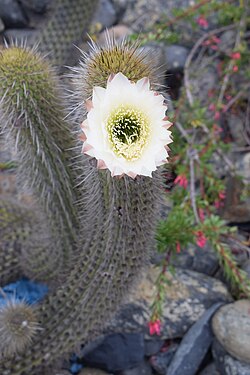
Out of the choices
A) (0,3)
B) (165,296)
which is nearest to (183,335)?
(165,296)

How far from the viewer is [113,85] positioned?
1.56 meters

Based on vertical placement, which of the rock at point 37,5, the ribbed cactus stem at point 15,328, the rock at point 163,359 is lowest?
the rock at point 163,359

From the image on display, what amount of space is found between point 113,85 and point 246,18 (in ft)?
8.20

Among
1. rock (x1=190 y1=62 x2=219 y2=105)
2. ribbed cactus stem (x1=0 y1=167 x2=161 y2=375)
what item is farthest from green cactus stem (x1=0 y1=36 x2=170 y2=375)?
rock (x1=190 y1=62 x2=219 y2=105)

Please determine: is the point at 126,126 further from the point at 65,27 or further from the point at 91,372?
the point at 65,27

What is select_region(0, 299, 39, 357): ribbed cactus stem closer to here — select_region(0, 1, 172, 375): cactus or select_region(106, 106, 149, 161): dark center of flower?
Result: select_region(0, 1, 172, 375): cactus

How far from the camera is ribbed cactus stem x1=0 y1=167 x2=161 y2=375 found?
1.92m

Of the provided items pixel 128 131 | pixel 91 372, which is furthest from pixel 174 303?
pixel 128 131

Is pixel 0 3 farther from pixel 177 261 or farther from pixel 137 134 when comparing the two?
pixel 137 134

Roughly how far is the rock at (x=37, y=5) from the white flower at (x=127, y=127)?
3109 millimetres

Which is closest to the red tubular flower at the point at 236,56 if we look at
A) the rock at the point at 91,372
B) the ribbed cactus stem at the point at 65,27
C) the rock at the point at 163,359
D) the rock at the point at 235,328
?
the ribbed cactus stem at the point at 65,27

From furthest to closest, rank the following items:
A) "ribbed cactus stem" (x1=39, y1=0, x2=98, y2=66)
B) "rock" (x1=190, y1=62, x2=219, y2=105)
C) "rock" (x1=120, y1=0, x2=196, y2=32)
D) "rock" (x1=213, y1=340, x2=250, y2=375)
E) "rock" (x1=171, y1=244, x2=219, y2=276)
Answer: "rock" (x1=120, y1=0, x2=196, y2=32) < "rock" (x1=190, y1=62, x2=219, y2=105) < "ribbed cactus stem" (x1=39, y1=0, x2=98, y2=66) < "rock" (x1=171, y1=244, x2=219, y2=276) < "rock" (x1=213, y1=340, x2=250, y2=375)

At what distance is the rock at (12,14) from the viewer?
4.39 meters

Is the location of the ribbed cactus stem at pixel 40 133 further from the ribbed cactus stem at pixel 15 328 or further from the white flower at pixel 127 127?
the white flower at pixel 127 127
